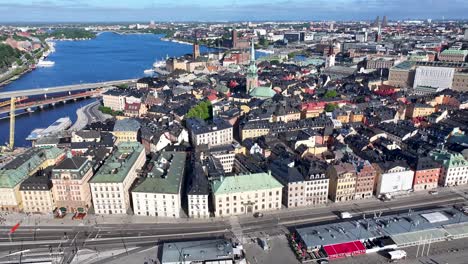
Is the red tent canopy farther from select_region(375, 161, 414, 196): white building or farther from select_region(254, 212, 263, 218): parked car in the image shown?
select_region(375, 161, 414, 196): white building

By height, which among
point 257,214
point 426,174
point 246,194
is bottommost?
point 257,214

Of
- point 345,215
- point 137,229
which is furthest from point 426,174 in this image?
point 137,229

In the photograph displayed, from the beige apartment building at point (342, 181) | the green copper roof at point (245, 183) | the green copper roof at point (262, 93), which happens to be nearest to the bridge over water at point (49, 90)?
the green copper roof at point (262, 93)

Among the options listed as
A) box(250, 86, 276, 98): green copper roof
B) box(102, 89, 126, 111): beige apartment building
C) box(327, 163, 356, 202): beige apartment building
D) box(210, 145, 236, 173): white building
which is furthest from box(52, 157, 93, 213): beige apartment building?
box(250, 86, 276, 98): green copper roof

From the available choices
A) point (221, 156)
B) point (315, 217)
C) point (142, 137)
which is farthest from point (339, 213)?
point (142, 137)

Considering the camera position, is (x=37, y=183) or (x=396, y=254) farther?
(x=37, y=183)

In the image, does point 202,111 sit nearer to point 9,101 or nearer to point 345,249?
point 345,249

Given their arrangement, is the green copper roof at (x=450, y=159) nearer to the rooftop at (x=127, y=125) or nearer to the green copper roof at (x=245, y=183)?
the green copper roof at (x=245, y=183)

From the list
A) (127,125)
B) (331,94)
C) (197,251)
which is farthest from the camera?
(331,94)
